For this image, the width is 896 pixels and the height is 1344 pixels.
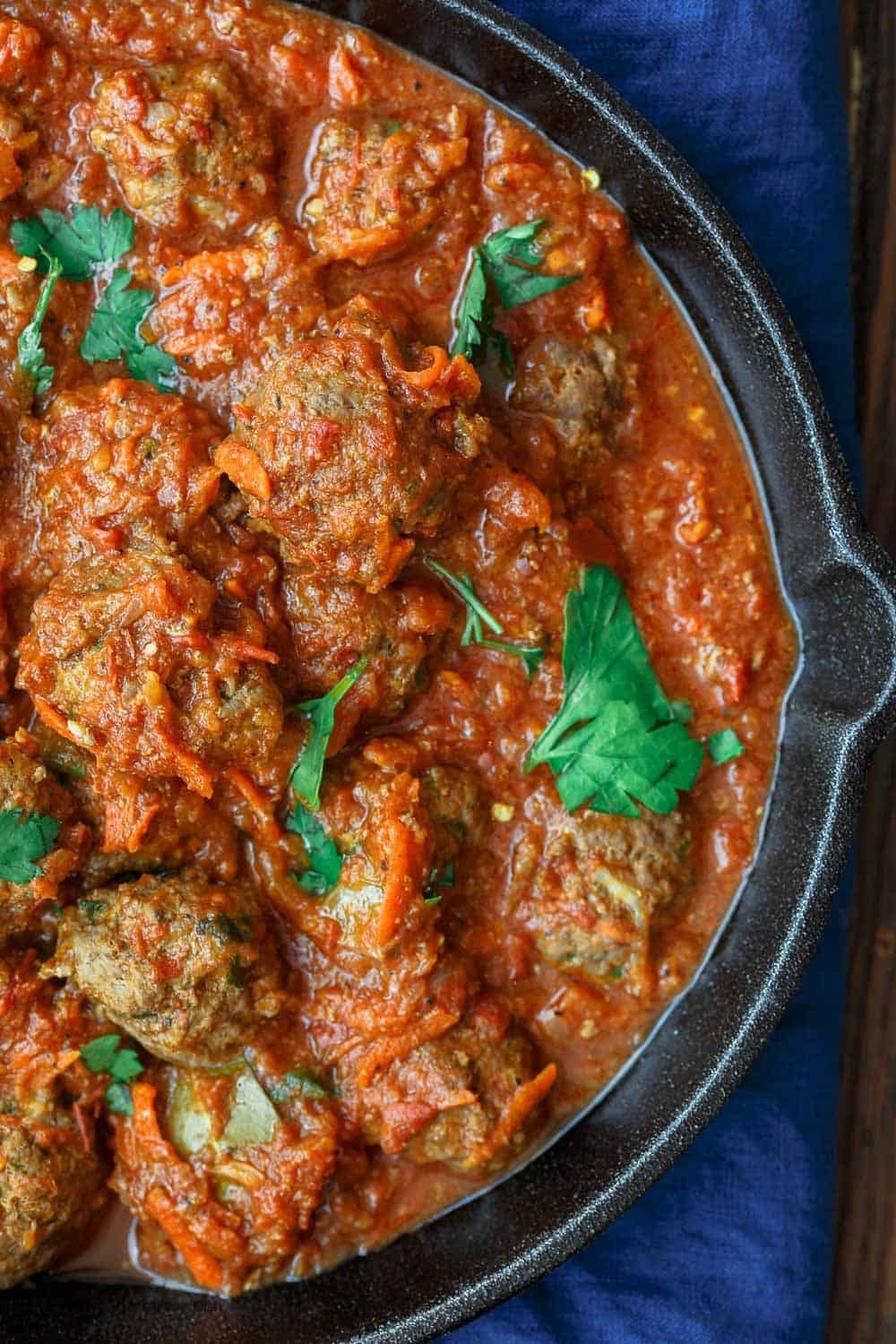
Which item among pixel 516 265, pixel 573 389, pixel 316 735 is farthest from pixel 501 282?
pixel 316 735

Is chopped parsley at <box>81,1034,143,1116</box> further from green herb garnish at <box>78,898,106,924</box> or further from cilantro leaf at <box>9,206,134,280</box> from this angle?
cilantro leaf at <box>9,206,134,280</box>

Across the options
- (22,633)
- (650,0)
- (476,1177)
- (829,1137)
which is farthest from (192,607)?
(829,1137)

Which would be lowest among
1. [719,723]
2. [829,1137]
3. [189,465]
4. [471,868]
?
[829,1137]

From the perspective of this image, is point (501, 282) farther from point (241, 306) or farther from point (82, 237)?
point (82, 237)

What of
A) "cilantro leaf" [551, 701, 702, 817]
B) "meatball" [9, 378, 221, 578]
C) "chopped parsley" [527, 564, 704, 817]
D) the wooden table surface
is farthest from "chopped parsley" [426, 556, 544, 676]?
the wooden table surface

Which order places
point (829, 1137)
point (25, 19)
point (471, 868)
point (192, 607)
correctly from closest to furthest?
1. point (192, 607)
2. point (25, 19)
3. point (471, 868)
4. point (829, 1137)

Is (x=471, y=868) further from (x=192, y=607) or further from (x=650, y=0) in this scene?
(x=650, y=0)

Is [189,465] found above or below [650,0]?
below
